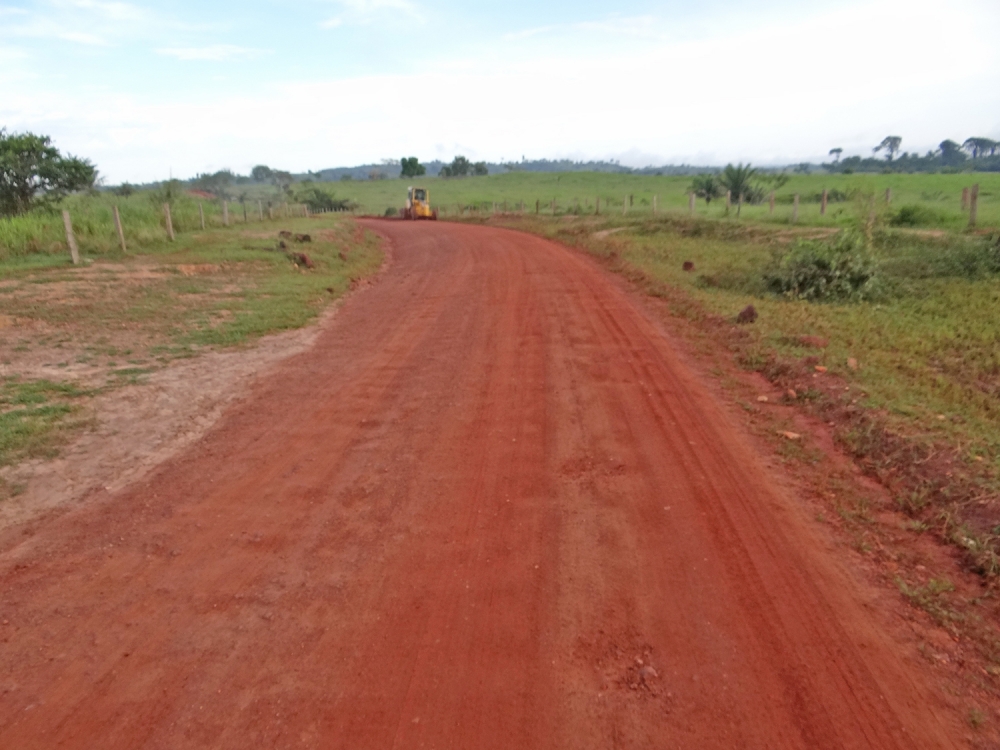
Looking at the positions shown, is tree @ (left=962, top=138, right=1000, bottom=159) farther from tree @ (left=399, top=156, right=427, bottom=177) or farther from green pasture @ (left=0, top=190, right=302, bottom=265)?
green pasture @ (left=0, top=190, right=302, bottom=265)

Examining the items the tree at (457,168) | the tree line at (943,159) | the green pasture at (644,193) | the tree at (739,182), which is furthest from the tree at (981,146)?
the tree at (739,182)

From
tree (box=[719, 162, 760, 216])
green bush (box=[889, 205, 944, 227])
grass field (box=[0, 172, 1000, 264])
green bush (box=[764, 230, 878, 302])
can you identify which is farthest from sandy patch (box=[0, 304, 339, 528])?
tree (box=[719, 162, 760, 216])

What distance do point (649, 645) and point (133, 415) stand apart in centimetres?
565

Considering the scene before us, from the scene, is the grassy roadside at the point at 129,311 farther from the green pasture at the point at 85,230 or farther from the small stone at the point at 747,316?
the small stone at the point at 747,316

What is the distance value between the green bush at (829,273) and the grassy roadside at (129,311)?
8691mm

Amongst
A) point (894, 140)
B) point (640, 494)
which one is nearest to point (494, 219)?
point (640, 494)

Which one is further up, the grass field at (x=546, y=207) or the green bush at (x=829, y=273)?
the grass field at (x=546, y=207)

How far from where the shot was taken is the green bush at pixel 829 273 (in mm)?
12000

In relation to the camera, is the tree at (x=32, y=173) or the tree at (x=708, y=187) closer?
the tree at (x=32, y=173)

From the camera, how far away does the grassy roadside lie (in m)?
7.10

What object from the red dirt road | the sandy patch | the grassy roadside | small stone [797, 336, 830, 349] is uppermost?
the grassy roadside

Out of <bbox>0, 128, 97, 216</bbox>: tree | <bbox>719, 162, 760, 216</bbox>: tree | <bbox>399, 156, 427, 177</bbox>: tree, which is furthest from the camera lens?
<bbox>399, 156, 427, 177</bbox>: tree

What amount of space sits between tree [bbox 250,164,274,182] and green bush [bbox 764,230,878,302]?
116544 mm

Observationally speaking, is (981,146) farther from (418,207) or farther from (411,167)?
(418,207)
